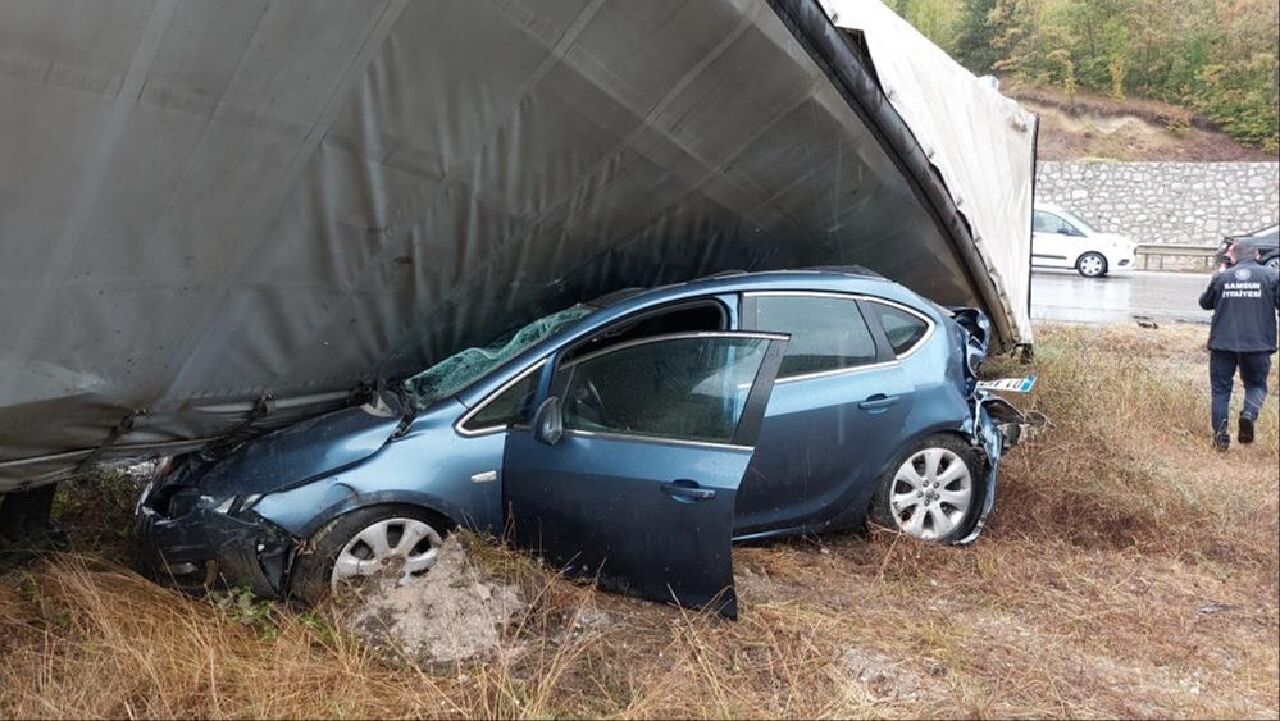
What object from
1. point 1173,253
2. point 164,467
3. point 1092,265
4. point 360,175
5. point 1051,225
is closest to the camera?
point 360,175

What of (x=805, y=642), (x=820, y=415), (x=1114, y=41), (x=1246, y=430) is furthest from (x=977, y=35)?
(x=805, y=642)

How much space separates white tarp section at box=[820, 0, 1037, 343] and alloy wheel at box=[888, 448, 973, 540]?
1.98 metres

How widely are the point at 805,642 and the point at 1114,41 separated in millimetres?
14077

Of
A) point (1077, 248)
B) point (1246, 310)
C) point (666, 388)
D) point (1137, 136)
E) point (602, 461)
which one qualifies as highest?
point (1137, 136)

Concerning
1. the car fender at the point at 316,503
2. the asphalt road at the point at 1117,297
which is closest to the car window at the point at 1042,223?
the asphalt road at the point at 1117,297

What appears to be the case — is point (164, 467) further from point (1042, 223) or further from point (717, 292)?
point (1042, 223)

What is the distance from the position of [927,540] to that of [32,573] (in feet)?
13.5

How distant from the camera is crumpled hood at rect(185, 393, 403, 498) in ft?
11.8

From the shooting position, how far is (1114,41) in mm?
13945

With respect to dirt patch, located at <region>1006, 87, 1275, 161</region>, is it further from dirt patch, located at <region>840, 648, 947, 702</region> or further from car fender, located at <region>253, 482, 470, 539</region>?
car fender, located at <region>253, 482, 470, 539</region>

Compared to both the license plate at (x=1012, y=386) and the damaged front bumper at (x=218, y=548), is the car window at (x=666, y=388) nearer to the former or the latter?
the damaged front bumper at (x=218, y=548)

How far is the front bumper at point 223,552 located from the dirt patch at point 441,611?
0.39m

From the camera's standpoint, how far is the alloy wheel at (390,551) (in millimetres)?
3531

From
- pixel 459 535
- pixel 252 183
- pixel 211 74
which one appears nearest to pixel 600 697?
pixel 459 535
